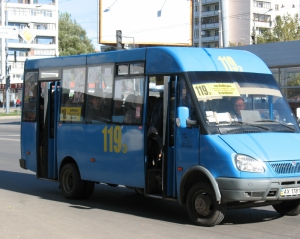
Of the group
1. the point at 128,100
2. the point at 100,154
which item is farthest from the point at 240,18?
the point at 128,100

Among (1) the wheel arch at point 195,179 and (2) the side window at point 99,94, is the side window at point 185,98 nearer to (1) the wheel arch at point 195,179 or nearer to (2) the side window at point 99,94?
(1) the wheel arch at point 195,179

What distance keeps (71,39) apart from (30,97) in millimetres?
93069

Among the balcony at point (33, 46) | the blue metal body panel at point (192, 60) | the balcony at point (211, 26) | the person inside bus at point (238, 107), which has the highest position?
the balcony at point (211, 26)

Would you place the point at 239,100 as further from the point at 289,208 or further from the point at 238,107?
the point at 289,208

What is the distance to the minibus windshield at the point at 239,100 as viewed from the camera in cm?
884

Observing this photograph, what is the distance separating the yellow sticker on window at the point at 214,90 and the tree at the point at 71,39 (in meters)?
93.0

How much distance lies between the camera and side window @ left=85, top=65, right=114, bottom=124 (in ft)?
34.9

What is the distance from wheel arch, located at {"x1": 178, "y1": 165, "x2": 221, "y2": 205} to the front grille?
788 mm

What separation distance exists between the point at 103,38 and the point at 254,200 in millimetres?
30424

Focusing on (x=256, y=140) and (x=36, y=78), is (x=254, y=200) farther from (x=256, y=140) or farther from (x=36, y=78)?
(x=36, y=78)

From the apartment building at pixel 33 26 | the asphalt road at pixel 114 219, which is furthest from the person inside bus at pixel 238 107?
the apartment building at pixel 33 26

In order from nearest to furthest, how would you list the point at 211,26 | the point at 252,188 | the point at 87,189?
the point at 252,188, the point at 87,189, the point at 211,26

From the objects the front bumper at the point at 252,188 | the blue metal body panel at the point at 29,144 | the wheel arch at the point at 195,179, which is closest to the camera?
the front bumper at the point at 252,188

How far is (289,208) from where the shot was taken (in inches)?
370
